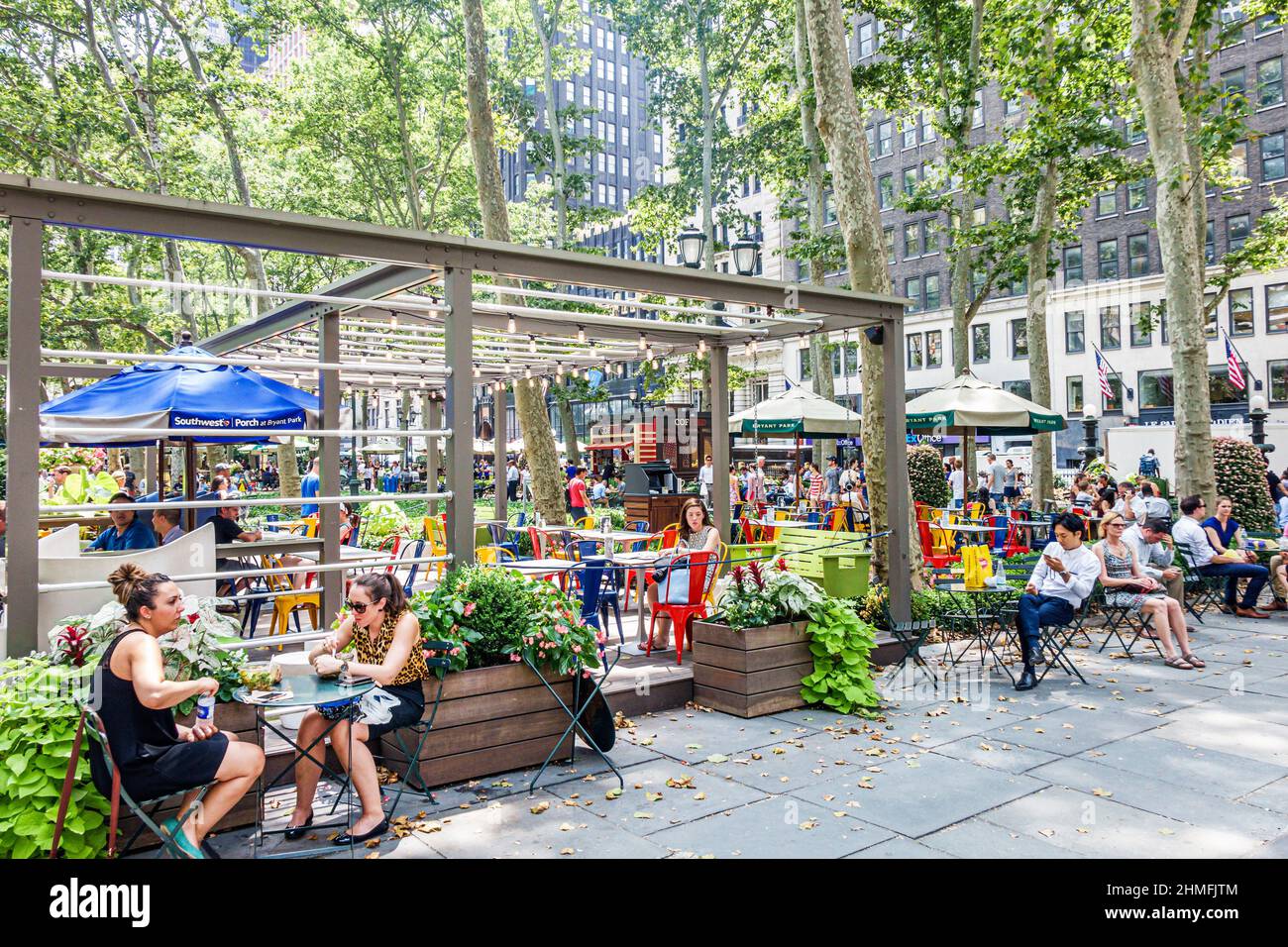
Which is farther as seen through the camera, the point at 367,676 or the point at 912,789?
the point at 912,789

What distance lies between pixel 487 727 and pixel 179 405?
3533mm

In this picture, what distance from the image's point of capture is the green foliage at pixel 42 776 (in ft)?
12.9

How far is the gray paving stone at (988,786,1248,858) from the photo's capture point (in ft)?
14.5

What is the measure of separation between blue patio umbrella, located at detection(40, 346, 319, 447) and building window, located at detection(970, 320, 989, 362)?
147 ft

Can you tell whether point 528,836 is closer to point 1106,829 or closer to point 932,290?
point 1106,829

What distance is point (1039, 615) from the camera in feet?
26.5

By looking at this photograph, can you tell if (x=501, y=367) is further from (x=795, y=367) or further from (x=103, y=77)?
(x=795, y=367)

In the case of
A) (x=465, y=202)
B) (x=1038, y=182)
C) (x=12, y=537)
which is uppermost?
(x=465, y=202)

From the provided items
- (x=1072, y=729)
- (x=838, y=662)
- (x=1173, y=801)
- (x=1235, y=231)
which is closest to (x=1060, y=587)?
(x=1072, y=729)

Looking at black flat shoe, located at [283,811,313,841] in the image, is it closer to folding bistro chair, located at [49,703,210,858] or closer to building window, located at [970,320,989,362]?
folding bistro chair, located at [49,703,210,858]
